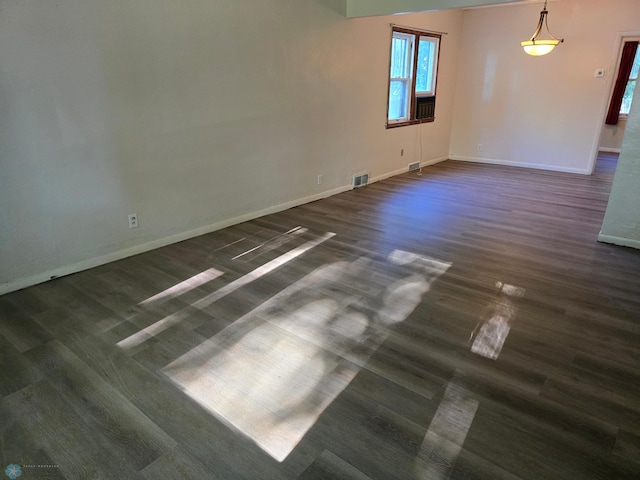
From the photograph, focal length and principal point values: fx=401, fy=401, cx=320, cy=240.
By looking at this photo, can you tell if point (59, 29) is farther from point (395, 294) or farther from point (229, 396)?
point (395, 294)

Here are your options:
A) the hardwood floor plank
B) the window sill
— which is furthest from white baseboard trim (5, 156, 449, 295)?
the window sill

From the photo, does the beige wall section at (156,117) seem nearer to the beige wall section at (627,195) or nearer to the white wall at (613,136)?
Answer: the beige wall section at (627,195)

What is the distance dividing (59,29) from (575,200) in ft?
19.3

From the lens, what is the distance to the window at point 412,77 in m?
6.24

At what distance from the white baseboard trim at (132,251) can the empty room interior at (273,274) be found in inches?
0.7

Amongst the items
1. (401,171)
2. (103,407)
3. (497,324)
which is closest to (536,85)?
(401,171)

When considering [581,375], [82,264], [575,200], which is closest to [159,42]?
[82,264]

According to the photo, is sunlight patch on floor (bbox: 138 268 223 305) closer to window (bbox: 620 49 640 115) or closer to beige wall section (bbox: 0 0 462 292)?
beige wall section (bbox: 0 0 462 292)

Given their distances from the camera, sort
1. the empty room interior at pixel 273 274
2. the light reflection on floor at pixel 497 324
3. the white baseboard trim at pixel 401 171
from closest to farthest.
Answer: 1. the empty room interior at pixel 273 274
2. the light reflection on floor at pixel 497 324
3. the white baseboard trim at pixel 401 171

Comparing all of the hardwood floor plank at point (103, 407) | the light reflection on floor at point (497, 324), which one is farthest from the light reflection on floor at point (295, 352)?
the light reflection on floor at point (497, 324)

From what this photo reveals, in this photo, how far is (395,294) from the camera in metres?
2.90

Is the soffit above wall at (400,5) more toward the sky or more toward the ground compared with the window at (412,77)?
more toward the sky

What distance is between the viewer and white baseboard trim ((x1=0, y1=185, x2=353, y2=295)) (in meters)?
2.95

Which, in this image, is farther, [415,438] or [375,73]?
[375,73]
